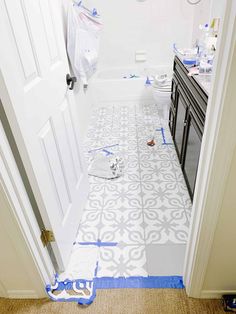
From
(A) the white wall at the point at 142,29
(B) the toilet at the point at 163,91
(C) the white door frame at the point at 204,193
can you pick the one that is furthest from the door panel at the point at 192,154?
(A) the white wall at the point at 142,29

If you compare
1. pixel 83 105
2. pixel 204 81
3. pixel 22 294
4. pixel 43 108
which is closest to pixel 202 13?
pixel 83 105

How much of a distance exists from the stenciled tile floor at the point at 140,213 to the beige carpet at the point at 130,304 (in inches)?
4.5

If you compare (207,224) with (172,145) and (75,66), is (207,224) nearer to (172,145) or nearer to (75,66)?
(172,145)

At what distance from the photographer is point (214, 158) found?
80cm

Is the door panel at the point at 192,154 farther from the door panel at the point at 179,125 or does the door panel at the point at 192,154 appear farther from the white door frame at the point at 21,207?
the white door frame at the point at 21,207

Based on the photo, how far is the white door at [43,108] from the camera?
877 millimetres

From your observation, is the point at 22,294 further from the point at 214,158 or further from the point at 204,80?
the point at 204,80

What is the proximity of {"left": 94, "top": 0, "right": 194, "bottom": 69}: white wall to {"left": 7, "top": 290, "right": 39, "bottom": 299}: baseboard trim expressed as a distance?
3.53 meters

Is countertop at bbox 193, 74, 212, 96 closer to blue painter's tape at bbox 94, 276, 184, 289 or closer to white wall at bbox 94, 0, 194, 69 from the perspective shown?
blue painter's tape at bbox 94, 276, 184, 289

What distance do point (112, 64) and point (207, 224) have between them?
11.6ft

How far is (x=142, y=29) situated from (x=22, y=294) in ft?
12.3

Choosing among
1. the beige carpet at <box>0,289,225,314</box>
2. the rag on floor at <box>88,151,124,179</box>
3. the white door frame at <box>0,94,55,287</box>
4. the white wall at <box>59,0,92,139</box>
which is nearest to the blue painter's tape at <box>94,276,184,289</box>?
the beige carpet at <box>0,289,225,314</box>

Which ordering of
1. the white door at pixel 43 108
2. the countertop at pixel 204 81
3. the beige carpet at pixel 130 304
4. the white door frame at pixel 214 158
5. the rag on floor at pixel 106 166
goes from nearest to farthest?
the white door frame at pixel 214 158 → the white door at pixel 43 108 → the beige carpet at pixel 130 304 → the countertop at pixel 204 81 → the rag on floor at pixel 106 166

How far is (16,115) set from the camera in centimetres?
89
